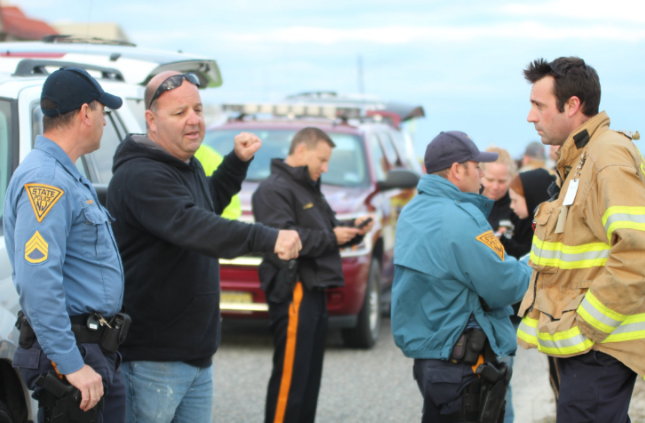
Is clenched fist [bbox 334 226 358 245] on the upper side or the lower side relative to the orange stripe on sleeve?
upper

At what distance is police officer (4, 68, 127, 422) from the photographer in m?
2.46

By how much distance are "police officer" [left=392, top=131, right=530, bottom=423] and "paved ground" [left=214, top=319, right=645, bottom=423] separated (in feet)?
5.38

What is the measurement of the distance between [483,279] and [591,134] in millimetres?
784

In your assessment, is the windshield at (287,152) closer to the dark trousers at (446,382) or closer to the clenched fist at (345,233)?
the clenched fist at (345,233)

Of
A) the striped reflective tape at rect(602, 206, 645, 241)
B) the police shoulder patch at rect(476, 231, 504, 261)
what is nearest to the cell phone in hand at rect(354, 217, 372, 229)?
the police shoulder patch at rect(476, 231, 504, 261)

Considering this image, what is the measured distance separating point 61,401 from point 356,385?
3.82 m

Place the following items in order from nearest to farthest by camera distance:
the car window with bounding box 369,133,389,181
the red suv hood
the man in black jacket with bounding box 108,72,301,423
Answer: the man in black jacket with bounding box 108,72,301,423, the red suv hood, the car window with bounding box 369,133,389,181

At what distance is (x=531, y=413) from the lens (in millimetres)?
5070

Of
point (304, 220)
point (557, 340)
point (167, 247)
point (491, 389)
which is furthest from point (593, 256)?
point (304, 220)

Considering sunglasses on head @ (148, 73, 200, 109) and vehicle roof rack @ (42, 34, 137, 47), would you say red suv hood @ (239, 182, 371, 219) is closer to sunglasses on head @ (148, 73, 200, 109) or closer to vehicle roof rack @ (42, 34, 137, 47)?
vehicle roof rack @ (42, 34, 137, 47)

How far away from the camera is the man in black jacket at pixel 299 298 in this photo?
4492 mm

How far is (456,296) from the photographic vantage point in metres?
3.32

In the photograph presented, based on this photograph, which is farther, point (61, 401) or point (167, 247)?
point (167, 247)

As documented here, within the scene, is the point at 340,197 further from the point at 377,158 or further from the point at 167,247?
the point at 167,247
